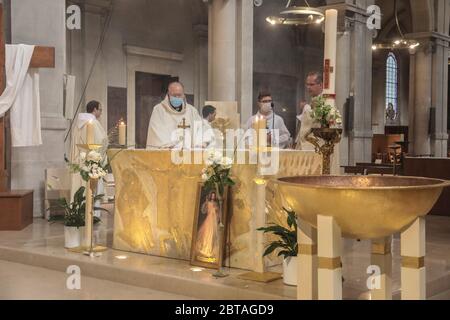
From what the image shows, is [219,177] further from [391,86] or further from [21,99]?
[391,86]

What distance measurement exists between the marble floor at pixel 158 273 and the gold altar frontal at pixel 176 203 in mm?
156

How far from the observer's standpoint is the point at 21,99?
816 cm

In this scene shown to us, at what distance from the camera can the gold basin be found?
333cm

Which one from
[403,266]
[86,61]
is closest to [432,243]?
[403,266]

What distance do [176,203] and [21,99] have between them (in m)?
3.25

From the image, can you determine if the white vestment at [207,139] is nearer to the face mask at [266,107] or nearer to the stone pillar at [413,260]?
Answer: the face mask at [266,107]

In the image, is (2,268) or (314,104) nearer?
(314,104)

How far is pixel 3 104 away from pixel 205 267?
3.92 meters

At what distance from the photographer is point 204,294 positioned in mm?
4957

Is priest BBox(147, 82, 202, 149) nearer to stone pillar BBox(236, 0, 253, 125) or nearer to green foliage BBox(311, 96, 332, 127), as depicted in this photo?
green foliage BBox(311, 96, 332, 127)

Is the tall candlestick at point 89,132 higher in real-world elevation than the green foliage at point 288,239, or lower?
higher

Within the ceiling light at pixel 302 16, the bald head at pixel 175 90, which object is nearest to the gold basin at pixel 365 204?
the bald head at pixel 175 90

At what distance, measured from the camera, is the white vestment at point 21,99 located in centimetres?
802

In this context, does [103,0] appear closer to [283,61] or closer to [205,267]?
[283,61]
